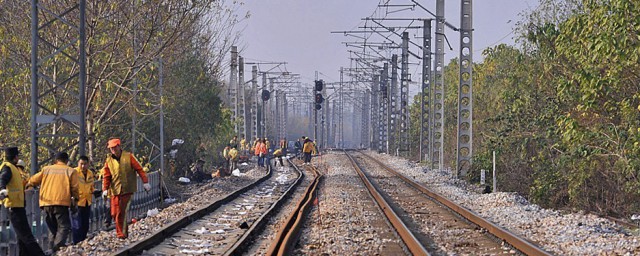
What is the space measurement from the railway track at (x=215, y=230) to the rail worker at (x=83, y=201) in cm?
133

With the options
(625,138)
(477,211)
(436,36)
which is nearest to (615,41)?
(625,138)

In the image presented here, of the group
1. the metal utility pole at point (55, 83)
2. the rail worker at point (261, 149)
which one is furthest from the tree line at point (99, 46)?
the rail worker at point (261, 149)

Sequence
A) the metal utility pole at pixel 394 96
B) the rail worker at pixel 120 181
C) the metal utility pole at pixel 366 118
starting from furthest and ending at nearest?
the metal utility pole at pixel 366 118
the metal utility pole at pixel 394 96
the rail worker at pixel 120 181

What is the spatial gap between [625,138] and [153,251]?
12.3 m

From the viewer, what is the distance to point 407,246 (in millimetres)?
14766

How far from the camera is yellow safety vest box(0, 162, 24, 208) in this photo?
1323 centimetres

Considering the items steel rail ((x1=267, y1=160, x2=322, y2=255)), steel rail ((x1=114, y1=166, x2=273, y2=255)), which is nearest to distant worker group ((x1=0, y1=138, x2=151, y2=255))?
steel rail ((x1=114, y1=166, x2=273, y2=255))

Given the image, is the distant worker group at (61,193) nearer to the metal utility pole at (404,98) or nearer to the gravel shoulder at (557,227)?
the gravel shoulder at (557,227)

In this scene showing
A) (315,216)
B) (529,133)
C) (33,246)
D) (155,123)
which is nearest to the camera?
(33,246)

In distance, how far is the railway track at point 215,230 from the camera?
48.0 feet

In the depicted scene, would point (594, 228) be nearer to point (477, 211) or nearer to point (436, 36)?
point (477, 211)

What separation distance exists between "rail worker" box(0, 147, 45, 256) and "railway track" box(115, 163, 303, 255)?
4.97ft

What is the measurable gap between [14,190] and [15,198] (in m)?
0.13

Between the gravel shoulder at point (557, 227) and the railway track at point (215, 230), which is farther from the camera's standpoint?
the railway track at point (215, 230)
